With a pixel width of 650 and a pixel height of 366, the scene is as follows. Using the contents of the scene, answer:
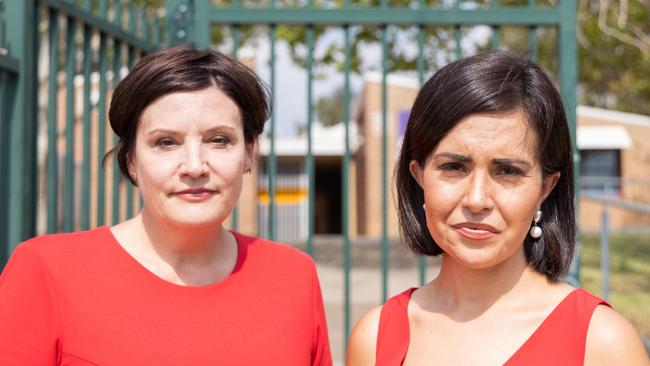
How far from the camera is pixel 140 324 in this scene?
5.59 feet

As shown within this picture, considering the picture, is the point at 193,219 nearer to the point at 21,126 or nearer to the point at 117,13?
the point at 21,126

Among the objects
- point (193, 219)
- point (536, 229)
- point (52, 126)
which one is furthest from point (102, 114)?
point (536, 229)

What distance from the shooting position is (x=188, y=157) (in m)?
1.70

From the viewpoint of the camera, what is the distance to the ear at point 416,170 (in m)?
1.71

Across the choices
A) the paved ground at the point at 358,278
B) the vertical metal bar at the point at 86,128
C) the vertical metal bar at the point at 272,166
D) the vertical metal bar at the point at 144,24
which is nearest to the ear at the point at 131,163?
the vertical metal bar at the point at 86,128

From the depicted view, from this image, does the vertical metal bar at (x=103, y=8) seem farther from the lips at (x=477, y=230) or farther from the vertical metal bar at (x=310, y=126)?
the lips at (x=477, y=230)

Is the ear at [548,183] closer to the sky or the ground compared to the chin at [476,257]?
closer to the sky

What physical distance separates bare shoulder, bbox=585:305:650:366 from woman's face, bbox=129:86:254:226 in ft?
2.93

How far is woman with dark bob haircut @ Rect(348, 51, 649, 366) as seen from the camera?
5.03 ft

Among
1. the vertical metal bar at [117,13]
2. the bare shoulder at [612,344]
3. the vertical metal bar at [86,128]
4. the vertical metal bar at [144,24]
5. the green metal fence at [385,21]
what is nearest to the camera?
the bare shoulder at [612,344]

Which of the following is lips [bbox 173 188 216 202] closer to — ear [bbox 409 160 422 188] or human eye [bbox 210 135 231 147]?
human eye [bbox 210 135 231 147]

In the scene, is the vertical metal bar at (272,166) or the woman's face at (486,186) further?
the vertical metal bar at (272,166)

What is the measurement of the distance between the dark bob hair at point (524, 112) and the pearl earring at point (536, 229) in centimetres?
3

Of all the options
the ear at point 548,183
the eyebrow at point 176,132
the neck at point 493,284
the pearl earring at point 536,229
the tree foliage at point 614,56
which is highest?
the tree foliage at point 614,56
